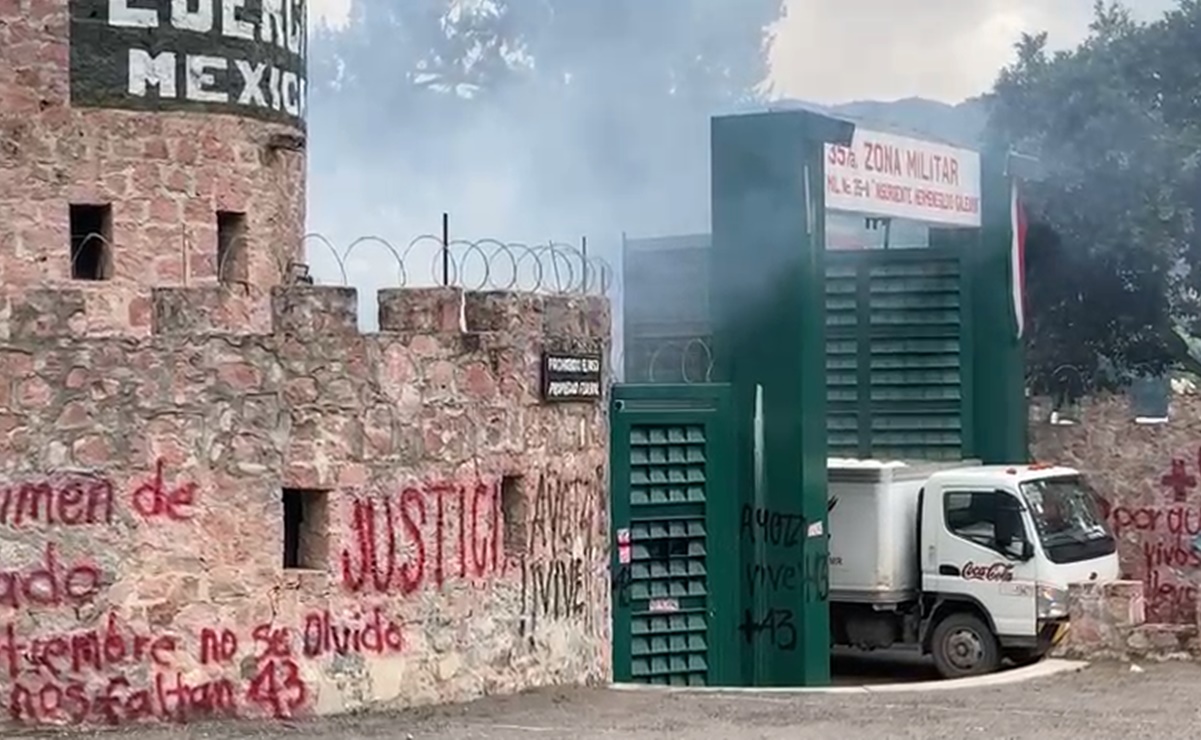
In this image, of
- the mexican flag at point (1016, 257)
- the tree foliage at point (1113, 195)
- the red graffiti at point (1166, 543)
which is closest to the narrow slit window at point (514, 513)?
the mexican flag at point (1016, 257)

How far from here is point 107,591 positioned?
13758 millimetres

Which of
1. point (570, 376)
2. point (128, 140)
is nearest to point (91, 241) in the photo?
point (128, 140)

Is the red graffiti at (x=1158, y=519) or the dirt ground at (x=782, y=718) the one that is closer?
the dirt ground at (x=782, y=718)

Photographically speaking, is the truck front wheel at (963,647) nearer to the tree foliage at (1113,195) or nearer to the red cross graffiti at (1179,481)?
the red cross graffiti at (1179,481)

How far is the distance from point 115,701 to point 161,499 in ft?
4.14

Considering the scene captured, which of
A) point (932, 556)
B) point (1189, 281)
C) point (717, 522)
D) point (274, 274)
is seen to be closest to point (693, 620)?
point (717, 522)

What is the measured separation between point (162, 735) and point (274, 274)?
22.9ft

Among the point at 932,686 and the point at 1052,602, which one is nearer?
the point at 932,686

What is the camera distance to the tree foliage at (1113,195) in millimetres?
32312

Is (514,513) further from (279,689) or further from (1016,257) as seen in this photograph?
(1016,257)

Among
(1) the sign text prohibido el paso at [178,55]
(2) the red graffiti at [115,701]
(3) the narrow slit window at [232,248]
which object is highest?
(1) the sign text prohibido el paso at [178,55]

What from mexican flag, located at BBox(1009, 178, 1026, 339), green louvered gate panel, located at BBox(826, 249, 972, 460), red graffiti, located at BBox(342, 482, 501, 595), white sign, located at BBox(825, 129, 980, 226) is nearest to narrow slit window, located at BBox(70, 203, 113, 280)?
red graffiti, located at BBox(342, 482, 501, 595)

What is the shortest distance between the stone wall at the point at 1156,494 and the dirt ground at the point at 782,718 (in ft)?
21.7

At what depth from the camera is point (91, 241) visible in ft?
61.3
